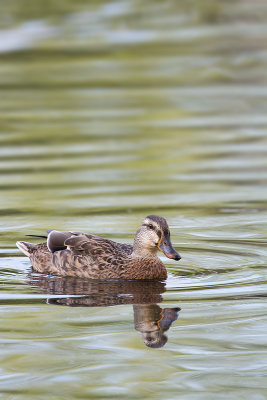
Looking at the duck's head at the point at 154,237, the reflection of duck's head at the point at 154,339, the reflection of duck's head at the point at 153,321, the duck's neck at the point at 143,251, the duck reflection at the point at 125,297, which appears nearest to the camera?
the reflection of duck's head at the point at 154,339

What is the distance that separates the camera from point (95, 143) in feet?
54.1

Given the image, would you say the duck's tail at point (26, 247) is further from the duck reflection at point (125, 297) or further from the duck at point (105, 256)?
the duck reflection at point (125, 297)

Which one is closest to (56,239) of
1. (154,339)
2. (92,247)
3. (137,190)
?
(92,247)

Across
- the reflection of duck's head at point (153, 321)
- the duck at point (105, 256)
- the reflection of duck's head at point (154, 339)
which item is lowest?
the reflection of duck's head at point (154, 339)

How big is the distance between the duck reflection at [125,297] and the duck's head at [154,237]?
0.31 meters

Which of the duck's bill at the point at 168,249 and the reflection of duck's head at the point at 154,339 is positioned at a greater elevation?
the duck's bill at the point at 168,249

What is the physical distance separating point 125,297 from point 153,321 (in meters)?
0.82

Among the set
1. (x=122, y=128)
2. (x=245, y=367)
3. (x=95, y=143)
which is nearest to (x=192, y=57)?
(x=122, y=128)

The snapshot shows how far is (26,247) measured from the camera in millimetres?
9250

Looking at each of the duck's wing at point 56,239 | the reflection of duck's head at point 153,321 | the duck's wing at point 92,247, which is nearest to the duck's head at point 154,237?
the duck's wing at point 92,247

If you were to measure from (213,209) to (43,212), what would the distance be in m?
1.99

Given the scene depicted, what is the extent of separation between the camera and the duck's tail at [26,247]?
9.20 metres

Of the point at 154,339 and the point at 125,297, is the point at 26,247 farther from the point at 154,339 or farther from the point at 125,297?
the point at 154,339

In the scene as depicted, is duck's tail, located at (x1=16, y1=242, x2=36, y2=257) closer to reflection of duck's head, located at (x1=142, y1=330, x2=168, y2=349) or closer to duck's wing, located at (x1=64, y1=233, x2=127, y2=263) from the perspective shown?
duck's wing, located at (x1=64, y1=233, x2=127, y2=263)
